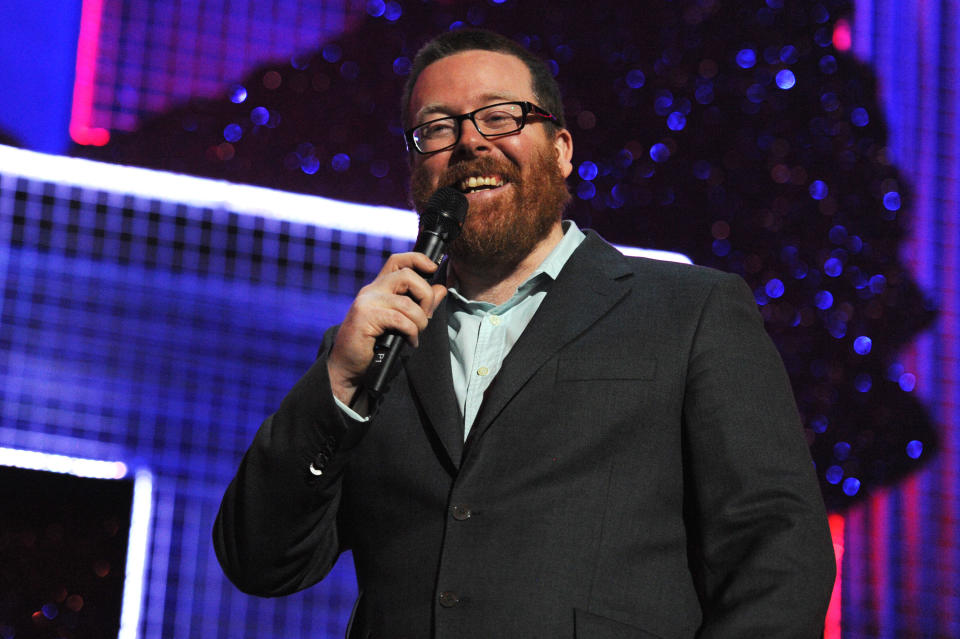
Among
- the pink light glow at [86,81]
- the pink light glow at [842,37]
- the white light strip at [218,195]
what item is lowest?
the white light strip at [218,195]

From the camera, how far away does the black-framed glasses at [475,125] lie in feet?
4.25

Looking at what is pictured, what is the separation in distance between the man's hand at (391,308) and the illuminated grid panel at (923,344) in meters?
1.45

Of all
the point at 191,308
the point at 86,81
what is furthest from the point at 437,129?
the point at 86,81

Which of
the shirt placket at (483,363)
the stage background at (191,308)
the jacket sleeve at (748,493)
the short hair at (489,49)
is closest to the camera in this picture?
the jacket sleeve at (748,493)

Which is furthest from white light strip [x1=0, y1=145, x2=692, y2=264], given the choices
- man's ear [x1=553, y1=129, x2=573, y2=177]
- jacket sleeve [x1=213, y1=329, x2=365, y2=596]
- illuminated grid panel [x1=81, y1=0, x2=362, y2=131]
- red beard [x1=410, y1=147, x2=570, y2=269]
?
jacket sleeve [x1=213, y1=329, x2=365, y2=596]

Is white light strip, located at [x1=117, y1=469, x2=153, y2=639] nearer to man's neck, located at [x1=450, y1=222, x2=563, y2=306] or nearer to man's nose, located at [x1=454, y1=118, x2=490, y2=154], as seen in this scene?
man's neck, located at [x1=450, y1=222, x2=563, y2=306]

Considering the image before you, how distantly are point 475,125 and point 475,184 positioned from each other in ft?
0.23

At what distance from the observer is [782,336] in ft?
7.20

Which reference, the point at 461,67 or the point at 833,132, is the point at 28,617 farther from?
the point at 833,132

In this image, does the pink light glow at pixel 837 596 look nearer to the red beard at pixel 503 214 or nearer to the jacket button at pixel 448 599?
the red beard at pixel 503 214

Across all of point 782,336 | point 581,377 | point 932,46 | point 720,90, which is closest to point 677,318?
point 581,377

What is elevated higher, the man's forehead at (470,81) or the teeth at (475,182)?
the man's forehead at (470,81)

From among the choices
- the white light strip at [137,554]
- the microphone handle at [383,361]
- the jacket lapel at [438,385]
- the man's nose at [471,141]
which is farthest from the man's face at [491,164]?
the white light strip at [137,554]

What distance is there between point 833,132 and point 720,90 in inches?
10.0
